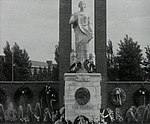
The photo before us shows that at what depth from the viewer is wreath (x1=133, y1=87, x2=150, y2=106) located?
68.3ft

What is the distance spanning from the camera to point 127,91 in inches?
829

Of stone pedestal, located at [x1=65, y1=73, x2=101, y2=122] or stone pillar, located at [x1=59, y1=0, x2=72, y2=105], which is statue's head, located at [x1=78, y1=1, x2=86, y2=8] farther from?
stone pillar, located at [x1=59, y1=0, x2=72, y2=105]

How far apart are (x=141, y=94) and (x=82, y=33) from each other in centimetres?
553

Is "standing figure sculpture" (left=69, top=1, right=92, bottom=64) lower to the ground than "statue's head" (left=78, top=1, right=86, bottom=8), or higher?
lower

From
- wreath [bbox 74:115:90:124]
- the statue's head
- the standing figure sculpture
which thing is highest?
the statue's head

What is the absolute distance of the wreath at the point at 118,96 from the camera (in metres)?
20.8

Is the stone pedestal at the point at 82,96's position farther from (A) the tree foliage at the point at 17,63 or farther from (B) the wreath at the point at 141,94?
(A) the tree foliage at the point at 17,63

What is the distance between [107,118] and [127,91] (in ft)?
8.27

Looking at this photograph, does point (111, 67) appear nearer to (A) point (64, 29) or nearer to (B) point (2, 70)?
(B) point (2, 70)

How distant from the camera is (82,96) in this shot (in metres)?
16.8

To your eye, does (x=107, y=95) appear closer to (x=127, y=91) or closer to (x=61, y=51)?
(x=127, y=91)

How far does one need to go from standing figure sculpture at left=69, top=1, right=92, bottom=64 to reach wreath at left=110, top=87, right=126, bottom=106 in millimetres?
4200

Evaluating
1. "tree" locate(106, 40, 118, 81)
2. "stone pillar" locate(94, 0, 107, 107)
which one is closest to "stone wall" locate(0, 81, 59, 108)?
"stone pillar" locate(94, 0, 107, 107)

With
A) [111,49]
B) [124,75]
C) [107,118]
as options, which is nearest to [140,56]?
[124,75]
